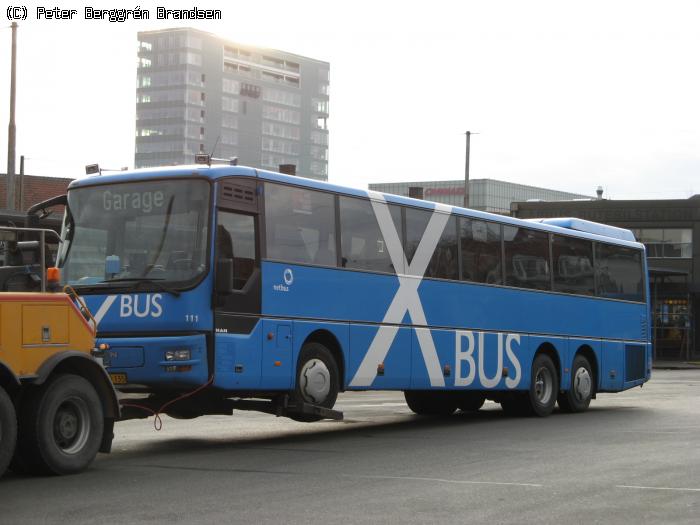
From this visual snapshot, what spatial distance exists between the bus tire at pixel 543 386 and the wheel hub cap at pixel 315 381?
603 cm

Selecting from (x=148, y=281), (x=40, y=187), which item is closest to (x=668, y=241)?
(x=40, y=187)

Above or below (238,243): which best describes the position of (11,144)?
above

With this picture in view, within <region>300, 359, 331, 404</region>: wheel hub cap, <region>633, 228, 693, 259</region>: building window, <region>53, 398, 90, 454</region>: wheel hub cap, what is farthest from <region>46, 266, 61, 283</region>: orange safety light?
<region>633, 228, 693, 259</region>: building window

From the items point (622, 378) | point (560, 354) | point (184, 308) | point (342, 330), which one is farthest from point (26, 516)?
point (622, 378)

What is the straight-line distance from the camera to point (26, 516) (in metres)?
8.84

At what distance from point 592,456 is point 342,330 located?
153 inches

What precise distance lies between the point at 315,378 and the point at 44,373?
A: 15.9 ft

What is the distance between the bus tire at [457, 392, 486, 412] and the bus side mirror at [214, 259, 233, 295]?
8.08m

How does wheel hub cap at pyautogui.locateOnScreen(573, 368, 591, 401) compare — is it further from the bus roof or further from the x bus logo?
the x bus logo

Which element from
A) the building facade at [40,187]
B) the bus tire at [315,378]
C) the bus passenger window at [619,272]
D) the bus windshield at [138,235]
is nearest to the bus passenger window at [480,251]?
the bus passenger window at [619,272]

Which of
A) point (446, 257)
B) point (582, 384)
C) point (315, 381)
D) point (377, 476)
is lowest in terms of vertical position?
point (377, 476)

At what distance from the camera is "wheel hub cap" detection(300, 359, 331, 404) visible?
584 inches

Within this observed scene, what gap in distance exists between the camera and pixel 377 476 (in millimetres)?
11281

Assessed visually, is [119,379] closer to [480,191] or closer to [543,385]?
[543,385]
